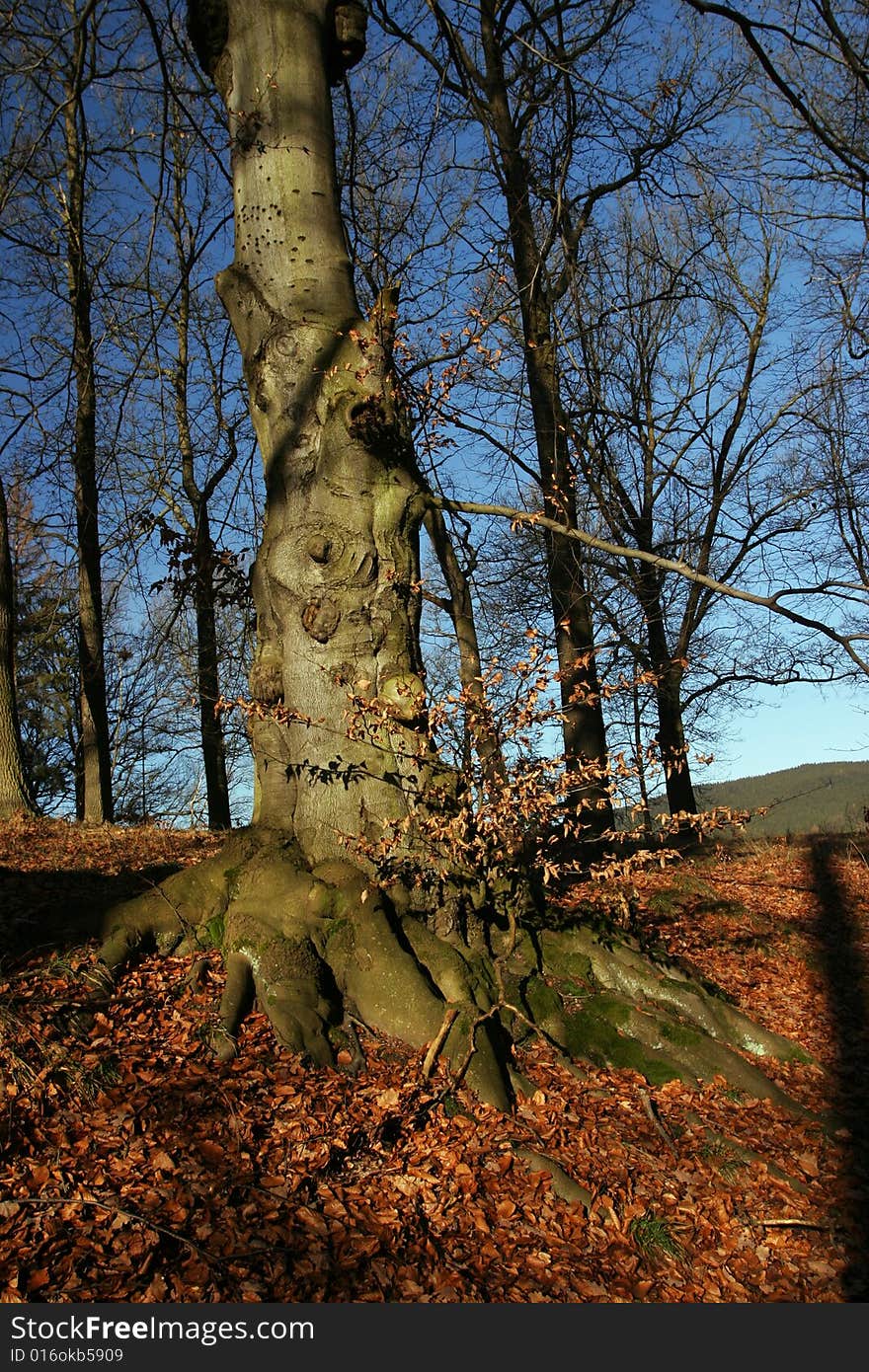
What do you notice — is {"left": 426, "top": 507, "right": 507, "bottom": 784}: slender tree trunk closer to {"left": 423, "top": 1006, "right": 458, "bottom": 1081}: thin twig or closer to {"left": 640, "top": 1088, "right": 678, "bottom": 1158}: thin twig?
{"left": 423, "top": 1006, "right": 458, "bottom": 1081}: thin twig

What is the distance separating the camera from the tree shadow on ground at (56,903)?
14.1 feet

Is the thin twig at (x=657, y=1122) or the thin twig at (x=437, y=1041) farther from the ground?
the thin twig at (x=437, y=1041)

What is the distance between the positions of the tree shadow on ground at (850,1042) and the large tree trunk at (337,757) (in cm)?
39

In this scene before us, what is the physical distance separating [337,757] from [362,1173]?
1899 mm

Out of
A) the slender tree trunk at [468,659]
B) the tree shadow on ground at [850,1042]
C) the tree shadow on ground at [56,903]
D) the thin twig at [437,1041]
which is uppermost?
the slender tree trunk at [468,659]

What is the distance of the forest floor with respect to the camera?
2730 millimetres

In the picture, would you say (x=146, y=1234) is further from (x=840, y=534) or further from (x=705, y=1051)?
(x=840, y=534)

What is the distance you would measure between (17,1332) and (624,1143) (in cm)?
237

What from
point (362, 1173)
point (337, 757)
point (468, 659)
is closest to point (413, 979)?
point (362, 1173)

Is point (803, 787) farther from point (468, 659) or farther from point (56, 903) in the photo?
point (56, 903)

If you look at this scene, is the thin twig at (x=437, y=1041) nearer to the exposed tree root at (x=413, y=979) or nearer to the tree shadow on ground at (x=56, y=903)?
the exposed tree root at (x=413, y=979)

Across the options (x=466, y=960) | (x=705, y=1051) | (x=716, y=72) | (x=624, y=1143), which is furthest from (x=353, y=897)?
(x=716, y=72)

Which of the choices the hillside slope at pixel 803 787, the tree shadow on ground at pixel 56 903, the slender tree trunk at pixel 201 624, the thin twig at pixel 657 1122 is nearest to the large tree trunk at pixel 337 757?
the tree shadow on ground at pixel 56 903

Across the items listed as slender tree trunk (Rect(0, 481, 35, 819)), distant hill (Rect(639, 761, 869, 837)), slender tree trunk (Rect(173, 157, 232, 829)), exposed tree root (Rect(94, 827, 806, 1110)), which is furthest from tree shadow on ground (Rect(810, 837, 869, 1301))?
distant hill (Rect(639, 761, 869, 837))
